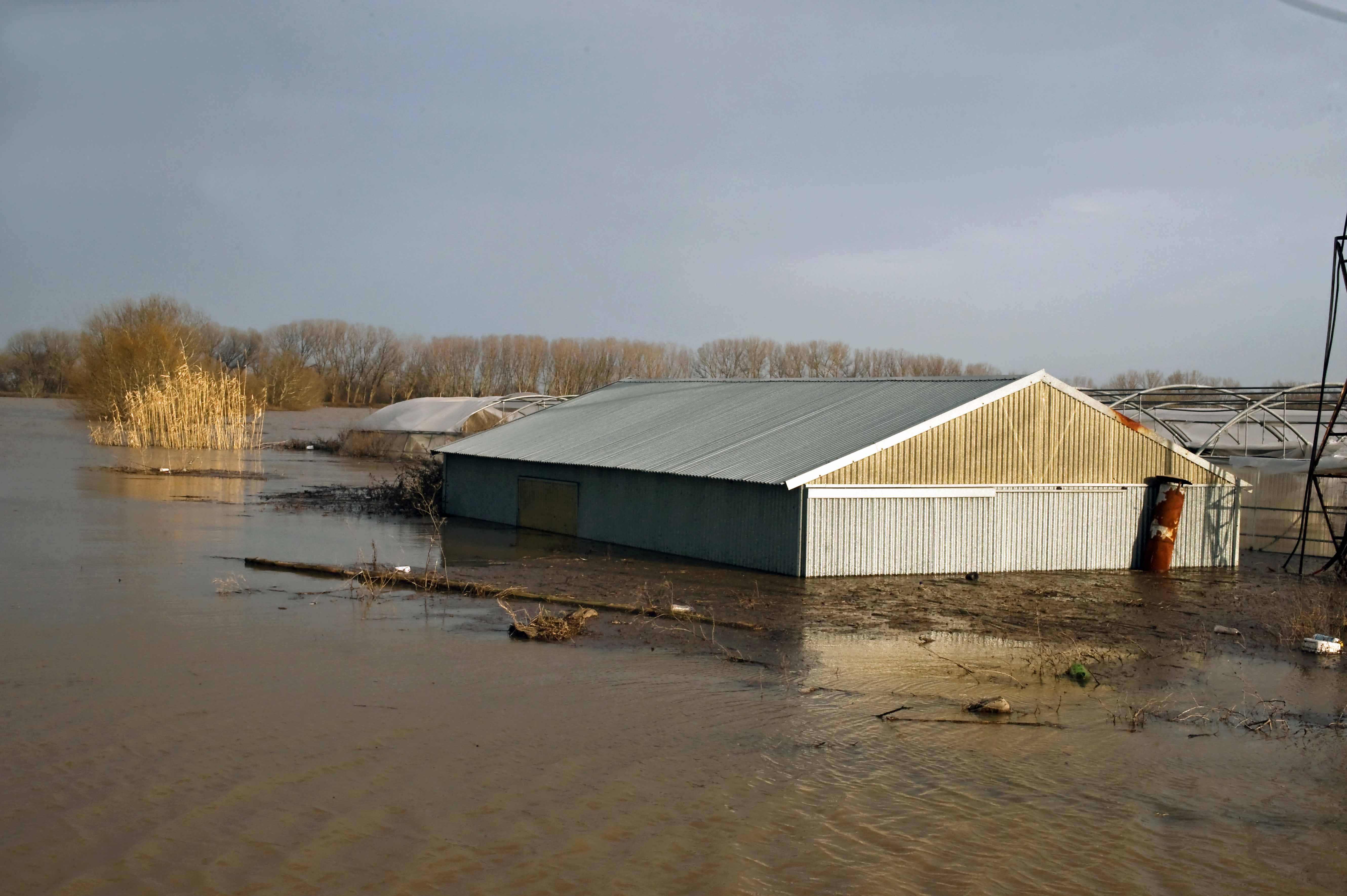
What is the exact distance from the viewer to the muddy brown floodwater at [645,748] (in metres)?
6.86

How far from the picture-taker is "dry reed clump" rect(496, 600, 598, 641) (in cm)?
1338

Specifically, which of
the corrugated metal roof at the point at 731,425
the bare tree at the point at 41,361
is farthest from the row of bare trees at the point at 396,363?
the corrugated metal roof at the point at 731,425

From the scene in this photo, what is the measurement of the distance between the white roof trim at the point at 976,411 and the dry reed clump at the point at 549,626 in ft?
18.5

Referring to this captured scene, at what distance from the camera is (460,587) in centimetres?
1678

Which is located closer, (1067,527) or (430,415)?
(1067,527)

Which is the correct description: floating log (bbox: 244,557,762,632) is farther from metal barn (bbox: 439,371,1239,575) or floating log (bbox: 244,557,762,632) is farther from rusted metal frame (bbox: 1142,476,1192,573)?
rusted metal frame (bbox: 1142,476,1192,573)

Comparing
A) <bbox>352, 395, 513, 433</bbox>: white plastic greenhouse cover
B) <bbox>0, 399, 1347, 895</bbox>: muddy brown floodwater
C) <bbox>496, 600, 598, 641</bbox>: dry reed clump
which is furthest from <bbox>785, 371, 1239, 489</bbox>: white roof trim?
<bbox>352, 395, 513, 433</bbox>: white plastic greenhouse cover

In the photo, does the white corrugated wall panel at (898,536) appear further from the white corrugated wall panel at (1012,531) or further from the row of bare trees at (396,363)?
the row of bare trees at (396,363)

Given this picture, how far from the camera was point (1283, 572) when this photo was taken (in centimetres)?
2269

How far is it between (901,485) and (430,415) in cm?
4269

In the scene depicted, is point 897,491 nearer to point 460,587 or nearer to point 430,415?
point 460,587

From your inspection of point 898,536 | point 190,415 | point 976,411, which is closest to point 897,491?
point 898,536

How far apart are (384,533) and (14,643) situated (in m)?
12.9

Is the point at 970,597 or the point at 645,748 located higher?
the point at 970,597
